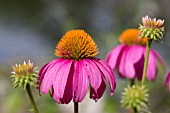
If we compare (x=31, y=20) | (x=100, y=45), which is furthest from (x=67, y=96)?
(x=31, y=20)

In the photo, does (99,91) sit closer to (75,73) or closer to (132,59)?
(75,73)

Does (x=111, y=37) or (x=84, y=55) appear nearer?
(x=84, y=55)

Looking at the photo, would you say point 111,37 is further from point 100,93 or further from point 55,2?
point 55,2

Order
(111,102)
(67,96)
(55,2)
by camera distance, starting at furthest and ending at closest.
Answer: (55,2) → (111,102) → (67,96)

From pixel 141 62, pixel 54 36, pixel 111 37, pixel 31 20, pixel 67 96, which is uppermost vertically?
pixel 31 20

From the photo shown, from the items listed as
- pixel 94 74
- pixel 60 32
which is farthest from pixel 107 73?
pixel 60 32
